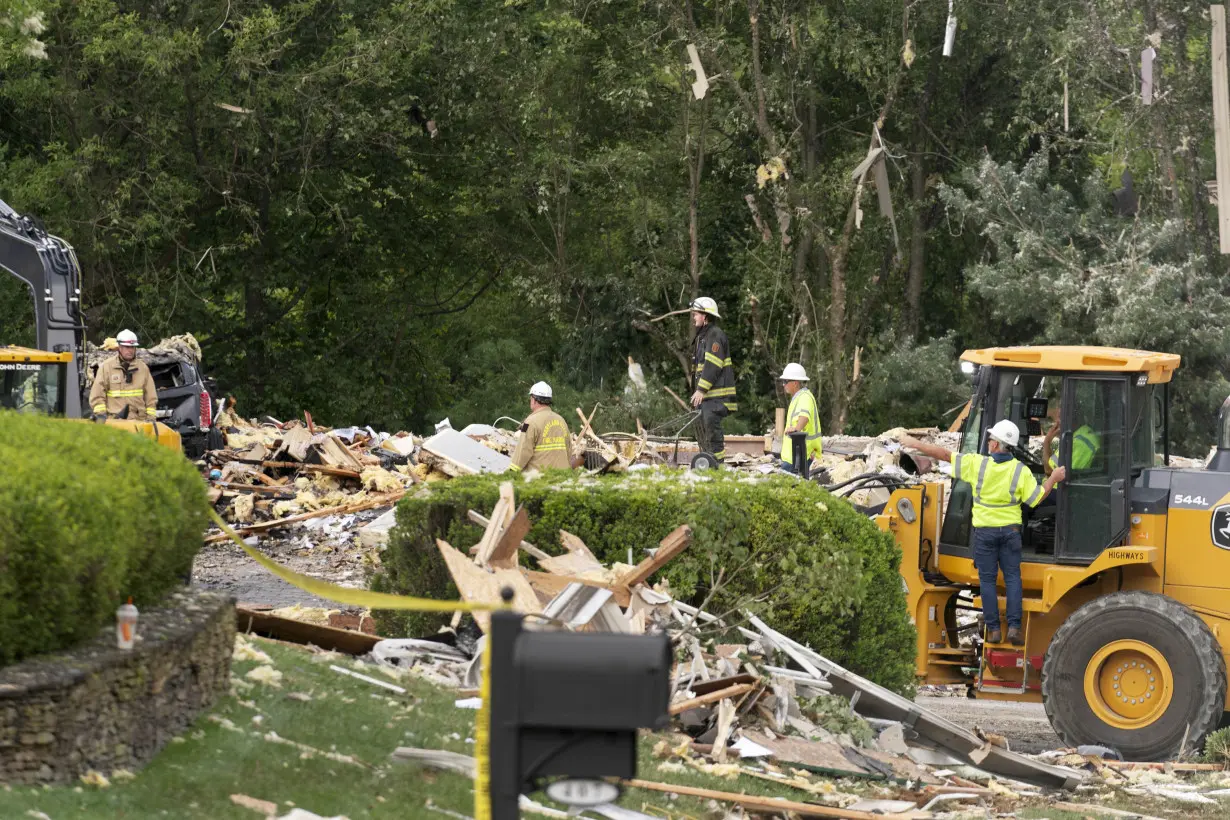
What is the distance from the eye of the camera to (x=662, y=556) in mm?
9578

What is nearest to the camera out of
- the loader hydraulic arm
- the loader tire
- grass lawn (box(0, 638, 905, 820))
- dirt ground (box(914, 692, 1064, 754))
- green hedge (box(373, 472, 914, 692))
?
grass lawn (box(0, 638, 905, 820))

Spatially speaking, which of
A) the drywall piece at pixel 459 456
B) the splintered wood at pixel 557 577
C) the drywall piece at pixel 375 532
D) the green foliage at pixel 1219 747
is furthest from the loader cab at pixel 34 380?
the green foliage at pixel 1219 747

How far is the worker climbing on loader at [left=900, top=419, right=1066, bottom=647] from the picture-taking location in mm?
11734

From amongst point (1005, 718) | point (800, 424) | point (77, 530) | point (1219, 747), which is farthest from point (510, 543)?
point (800, 424)

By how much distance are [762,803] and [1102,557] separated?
4864mm

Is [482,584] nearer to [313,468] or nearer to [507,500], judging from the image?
[507,500]

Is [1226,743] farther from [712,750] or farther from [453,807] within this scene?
[453,807]

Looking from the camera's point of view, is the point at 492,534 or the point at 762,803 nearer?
the point at 762,803

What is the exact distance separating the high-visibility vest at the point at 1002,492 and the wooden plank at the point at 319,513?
905 cm

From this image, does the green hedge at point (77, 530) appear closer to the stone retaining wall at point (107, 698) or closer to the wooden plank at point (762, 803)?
the stone retaining wall at point (107, 698)

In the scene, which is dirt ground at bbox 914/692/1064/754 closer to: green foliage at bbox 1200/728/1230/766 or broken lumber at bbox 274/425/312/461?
green foliage at bbox 1200/728/1230/766

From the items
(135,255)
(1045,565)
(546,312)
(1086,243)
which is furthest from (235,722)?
(546,312)

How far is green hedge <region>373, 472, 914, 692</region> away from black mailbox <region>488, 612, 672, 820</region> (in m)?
6.50

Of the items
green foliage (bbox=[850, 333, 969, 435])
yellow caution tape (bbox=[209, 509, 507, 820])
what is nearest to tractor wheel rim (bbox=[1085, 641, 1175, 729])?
yellow caution tape (bbox=[209, 509, 507, 820])
